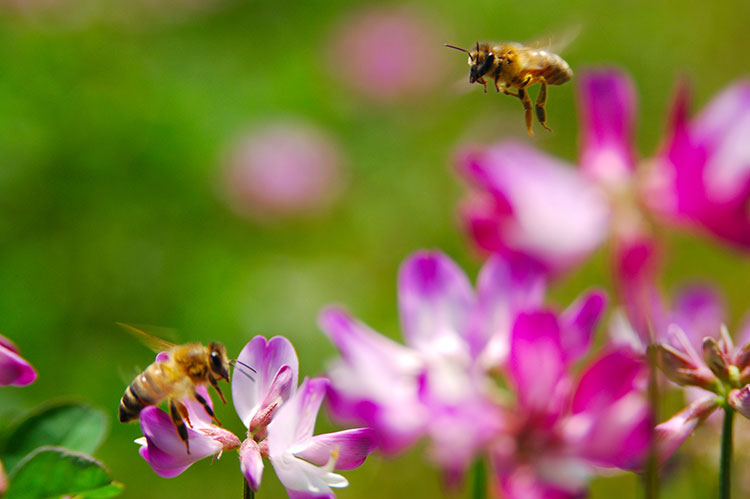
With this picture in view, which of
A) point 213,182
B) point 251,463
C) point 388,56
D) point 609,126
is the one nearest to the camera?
point 251,463

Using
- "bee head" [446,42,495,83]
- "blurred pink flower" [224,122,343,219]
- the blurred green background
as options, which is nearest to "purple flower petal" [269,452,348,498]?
"bee head" [446,42,495,83]

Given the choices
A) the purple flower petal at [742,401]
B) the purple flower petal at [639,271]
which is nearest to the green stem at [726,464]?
the purple flower petal at [742,401]

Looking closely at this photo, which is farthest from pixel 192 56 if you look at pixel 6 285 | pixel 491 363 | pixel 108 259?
pixel 491 363

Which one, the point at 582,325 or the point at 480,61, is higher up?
the point at 480,61

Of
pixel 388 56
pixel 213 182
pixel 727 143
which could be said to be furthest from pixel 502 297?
pixel 388 56

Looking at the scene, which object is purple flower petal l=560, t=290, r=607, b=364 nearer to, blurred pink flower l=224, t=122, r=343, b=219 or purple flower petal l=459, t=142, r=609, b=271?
purple flower petal l=459, t=142, r=609, b=271

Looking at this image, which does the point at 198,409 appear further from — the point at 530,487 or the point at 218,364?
the point at 530,487

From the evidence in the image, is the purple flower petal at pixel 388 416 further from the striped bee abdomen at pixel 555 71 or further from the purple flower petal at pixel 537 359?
the striped bee abdomen at pixel 555 71

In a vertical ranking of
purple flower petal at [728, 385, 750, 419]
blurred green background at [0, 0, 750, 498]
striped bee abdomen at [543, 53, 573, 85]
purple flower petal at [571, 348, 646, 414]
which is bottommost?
purple flower petal at [728, 385, 750, 419]
